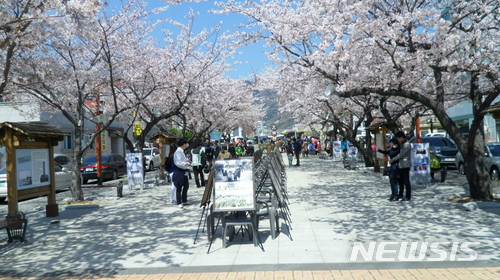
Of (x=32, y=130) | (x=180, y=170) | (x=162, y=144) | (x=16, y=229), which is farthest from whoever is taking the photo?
(x=162, y=144)

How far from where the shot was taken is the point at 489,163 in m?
15.6

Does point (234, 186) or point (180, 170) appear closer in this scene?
point (234, 186)

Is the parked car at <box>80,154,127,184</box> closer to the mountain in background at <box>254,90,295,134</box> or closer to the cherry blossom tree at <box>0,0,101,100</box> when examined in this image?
the mountain in background at <box>254,90,295,134</box>

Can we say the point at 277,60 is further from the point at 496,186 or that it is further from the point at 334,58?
the point at 496,186

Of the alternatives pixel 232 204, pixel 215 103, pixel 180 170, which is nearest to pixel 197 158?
pixel 180 170

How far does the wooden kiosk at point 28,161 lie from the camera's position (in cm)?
927

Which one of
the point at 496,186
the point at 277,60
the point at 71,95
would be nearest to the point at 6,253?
the point at 71,95

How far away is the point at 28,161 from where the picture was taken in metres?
10.0

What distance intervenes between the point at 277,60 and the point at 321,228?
12.0 metres

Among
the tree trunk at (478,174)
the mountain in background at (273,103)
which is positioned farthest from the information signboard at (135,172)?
the mountain in background at (273,103)

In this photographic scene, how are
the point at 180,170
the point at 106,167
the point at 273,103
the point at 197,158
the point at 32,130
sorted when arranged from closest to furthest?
the point at 32,130 < the point at 180,170 < the point at 197,158 < the point at 106,167 < the point at 273,103

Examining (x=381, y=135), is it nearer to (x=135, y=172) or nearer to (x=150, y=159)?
(x=135, y=172)

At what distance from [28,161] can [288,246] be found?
6.53 m

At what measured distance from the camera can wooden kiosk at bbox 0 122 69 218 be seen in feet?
30.4
